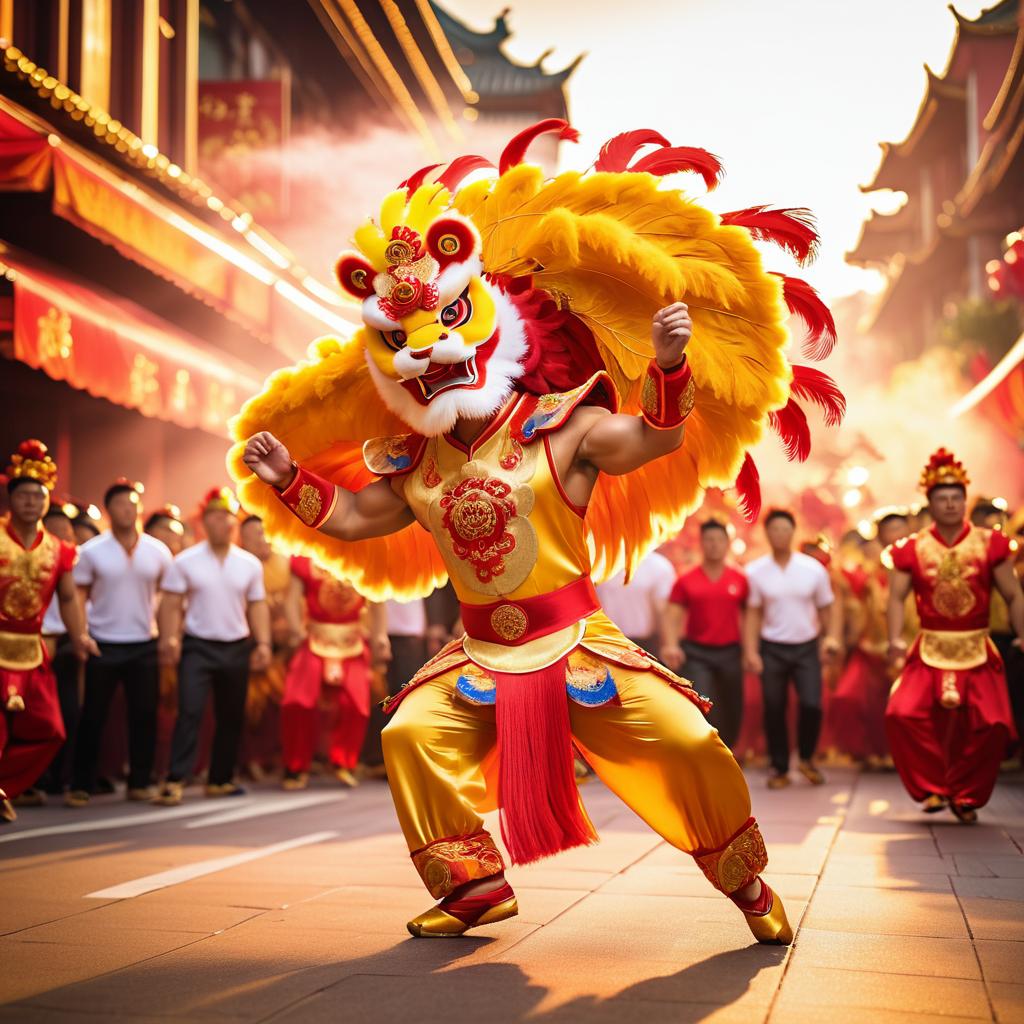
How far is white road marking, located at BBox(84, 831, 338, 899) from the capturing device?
4785 millimetres

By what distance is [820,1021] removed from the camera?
3.04 metres

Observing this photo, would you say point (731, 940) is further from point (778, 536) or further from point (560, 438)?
point (778, 536)

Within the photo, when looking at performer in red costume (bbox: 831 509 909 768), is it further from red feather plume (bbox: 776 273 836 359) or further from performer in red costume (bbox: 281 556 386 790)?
red feather plume (bbox: 776 273 836 359)

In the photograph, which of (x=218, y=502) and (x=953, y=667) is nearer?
(x=953, y=667)

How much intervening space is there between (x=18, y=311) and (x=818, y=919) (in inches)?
265

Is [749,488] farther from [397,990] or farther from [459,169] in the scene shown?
[397,990]

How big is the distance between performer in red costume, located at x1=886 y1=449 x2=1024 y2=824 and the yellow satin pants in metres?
3.37

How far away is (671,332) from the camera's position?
374cm

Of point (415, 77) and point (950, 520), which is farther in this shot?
point (415, 77)

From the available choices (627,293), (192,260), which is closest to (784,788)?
(627,293)

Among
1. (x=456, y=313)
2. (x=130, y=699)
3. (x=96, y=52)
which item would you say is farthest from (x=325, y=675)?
(x=96, y=52)

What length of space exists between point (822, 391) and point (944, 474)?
10.5 feet

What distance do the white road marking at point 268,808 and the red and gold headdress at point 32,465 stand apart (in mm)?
1915

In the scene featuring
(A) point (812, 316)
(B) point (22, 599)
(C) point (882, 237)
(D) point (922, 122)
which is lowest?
(B) point (22, 599)
